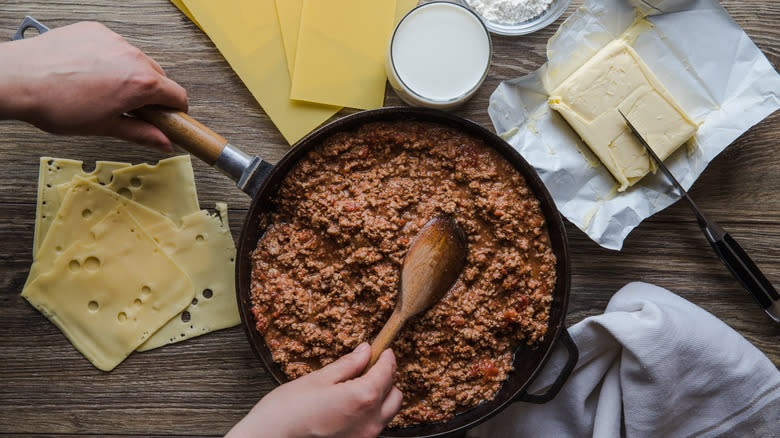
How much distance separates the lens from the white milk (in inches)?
73.6

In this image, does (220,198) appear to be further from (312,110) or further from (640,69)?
(640,69)

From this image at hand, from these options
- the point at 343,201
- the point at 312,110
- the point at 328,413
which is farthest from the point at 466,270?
the point at 312,110

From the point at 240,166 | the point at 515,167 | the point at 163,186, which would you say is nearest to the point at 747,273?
the point at 515,167

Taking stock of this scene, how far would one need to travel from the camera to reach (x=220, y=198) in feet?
6.68

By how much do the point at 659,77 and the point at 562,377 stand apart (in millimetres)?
1085

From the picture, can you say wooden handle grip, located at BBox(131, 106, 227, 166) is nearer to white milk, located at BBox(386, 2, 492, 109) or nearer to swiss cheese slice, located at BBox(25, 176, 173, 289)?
swiss cheese slice, located at BBox(25, 176, 173, 289)

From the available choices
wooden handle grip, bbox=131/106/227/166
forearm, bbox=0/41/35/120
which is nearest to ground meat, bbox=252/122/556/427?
wooden handle grip, bbox=131/106/227/166

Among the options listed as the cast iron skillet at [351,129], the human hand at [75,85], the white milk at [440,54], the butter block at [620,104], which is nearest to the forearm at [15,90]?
the human hand at [75,85]

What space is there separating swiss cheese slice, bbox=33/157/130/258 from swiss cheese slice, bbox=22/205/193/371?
0.14 metres

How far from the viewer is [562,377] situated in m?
1.74

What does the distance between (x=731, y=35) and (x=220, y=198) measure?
185 centimetres

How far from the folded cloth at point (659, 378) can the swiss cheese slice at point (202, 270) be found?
3.45 feet

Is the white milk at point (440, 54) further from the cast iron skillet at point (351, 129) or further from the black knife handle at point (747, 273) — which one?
the black knife handle at point (747, 273)

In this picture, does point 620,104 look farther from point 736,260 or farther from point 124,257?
point 124,257
